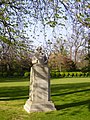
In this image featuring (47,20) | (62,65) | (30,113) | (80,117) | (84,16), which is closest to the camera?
(80,117)

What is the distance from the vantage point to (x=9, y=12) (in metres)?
13.8

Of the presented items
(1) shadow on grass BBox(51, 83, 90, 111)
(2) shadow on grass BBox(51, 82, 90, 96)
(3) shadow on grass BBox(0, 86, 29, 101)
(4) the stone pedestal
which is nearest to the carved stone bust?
(4) the stone pedestal

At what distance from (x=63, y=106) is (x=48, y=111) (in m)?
1.35

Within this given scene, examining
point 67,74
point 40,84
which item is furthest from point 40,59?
point 67,74

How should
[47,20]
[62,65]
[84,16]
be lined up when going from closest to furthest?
[84,16]
[47,20]
[62,65]

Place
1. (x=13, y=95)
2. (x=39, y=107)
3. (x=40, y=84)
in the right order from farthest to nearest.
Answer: (x=13, y=95), (x=40, y=84), (x=39, y=107)

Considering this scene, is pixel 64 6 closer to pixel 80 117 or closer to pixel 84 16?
pixel 84 16

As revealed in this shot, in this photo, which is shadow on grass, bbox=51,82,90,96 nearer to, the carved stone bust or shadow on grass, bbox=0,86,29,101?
shadow on grass, bbox=0,86,29,101


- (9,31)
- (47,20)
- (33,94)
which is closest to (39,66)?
(33,94)

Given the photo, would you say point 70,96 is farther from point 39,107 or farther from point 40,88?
point 39,107

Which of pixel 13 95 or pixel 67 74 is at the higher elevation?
pixel 13 95

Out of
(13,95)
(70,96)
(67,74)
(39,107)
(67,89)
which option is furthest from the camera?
(67,74)

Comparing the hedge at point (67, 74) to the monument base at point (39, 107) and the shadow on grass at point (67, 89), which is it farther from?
the monument base at point (39, 107)

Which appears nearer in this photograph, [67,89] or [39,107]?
[39,107]
